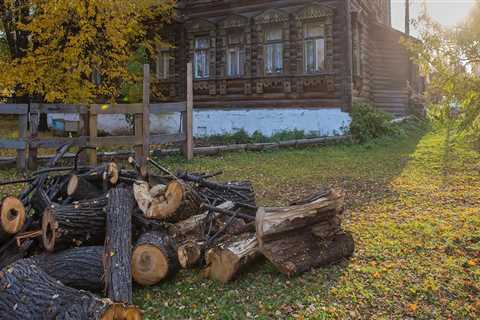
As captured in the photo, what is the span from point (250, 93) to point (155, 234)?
13492 millimetres

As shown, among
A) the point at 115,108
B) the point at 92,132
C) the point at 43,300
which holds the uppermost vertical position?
the point at 115,108

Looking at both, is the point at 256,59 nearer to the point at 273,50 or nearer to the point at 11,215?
the point at 273,50

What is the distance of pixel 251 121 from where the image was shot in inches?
674

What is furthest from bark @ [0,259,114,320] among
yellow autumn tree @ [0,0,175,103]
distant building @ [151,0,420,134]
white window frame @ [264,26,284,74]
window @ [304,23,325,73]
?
white window frame @ [264,26,284,74]

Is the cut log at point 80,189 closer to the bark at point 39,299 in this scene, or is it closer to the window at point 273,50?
the bark at point 39,299

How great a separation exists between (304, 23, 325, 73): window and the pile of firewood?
12118mm

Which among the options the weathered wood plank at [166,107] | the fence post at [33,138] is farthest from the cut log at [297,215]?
the fence post at [33,138]

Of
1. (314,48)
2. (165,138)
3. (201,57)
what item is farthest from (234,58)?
(165,138)

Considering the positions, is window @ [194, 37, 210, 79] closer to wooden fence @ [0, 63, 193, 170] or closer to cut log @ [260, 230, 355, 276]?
wooden fence @ [0, 63, 193, 170]

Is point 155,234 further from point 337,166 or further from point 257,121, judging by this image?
point 257,121

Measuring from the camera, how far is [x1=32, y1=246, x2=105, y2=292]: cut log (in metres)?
3.99

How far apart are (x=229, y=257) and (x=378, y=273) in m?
1.50

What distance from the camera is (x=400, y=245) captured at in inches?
201

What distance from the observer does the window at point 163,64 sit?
A: 1998 centimetres
